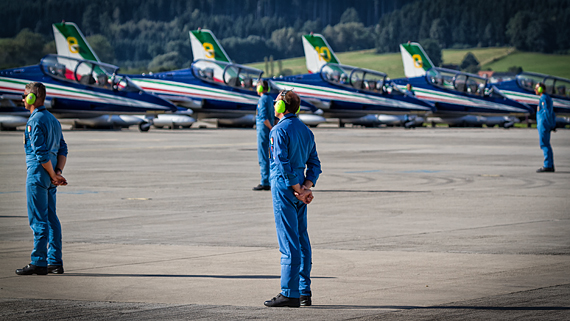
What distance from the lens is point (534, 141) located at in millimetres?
34844

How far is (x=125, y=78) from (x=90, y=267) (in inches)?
1372

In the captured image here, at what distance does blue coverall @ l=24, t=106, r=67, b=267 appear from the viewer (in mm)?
7898

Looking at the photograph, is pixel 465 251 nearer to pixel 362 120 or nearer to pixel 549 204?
pixel 549 204

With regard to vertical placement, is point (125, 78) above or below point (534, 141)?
above

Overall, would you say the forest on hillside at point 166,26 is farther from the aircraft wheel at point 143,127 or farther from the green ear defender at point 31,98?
the green ear defender at point 31,98

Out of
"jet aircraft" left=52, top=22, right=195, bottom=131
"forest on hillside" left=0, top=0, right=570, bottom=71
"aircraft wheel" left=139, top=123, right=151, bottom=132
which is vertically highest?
"forest on hillside" left=0, top=0, right=570, bottom=71

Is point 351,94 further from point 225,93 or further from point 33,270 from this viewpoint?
point 33,270

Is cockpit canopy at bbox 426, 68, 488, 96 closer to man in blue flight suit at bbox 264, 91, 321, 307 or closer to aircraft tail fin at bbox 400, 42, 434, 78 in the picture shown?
aircraft tail fin at bbox 400, 42, 434, 78

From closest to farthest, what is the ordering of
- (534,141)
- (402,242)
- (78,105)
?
(402,242) < (534,141) < (78,105)

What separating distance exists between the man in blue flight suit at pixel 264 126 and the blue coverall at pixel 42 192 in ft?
25.2

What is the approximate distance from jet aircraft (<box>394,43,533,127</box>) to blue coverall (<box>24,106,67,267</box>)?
149ft

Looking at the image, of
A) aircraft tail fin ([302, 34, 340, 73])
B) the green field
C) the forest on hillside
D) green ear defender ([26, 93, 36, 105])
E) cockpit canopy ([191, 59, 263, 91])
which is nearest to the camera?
green ear defender ([26, 93, 36, 105])

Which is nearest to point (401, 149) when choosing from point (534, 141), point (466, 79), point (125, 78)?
point (534, 141)

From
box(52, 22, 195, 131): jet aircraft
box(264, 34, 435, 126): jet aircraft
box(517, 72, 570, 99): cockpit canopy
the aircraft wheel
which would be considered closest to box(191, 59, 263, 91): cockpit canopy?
box(52, 22, 195, 131): jet aircraft
